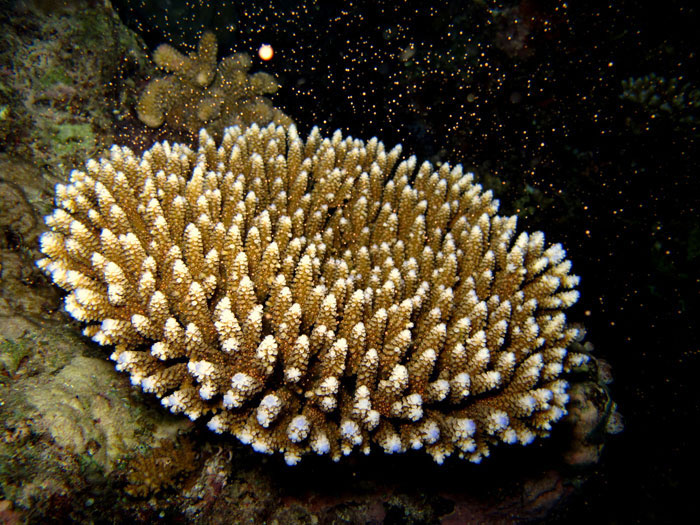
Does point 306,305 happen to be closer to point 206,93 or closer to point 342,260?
point 342,260

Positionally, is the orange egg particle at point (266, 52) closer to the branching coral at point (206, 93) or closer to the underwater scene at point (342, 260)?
the underwater scene at point (342, 260)

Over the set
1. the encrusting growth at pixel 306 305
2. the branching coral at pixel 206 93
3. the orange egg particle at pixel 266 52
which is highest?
the orange egg particle at pixel 266 52

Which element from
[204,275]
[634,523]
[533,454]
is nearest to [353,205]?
[204,275]

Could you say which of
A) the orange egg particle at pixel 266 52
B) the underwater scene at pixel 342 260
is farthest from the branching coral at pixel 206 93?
the orange egg particle at pixel 266 52

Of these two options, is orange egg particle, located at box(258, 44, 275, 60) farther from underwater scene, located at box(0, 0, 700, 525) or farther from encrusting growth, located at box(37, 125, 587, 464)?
encrusting growth, located at box(37, 125, 587, 464)

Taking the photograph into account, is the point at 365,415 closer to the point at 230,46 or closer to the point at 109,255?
the point at 109,255
